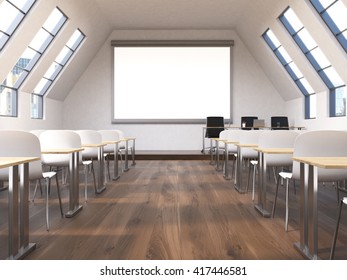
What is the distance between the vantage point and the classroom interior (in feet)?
9.82

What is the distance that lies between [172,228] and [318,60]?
8222 mm

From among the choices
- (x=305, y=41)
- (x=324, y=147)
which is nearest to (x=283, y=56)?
(x=305, y=41)

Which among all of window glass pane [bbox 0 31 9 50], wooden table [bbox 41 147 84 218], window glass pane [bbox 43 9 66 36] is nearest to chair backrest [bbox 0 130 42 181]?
wooden table [bbox 41 147 84 218]

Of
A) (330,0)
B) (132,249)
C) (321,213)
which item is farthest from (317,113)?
(132,249)

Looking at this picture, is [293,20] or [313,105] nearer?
[293,20]

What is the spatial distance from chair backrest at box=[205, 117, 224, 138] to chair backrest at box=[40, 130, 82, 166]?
717 cm

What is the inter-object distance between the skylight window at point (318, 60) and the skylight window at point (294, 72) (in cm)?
109

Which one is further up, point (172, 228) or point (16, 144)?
point (16, 144)

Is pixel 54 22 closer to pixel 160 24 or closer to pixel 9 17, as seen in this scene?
pixel 9 17

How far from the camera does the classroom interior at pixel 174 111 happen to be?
2992 millimetres

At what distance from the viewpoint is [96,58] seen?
44.3ft

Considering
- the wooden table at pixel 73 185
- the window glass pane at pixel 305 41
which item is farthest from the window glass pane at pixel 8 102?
the window glass pane at pixel 305 41

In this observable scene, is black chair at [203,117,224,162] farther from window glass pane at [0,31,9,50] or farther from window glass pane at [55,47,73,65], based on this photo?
window glass pane at [0,31,9,50]

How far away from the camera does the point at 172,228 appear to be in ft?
10.8
